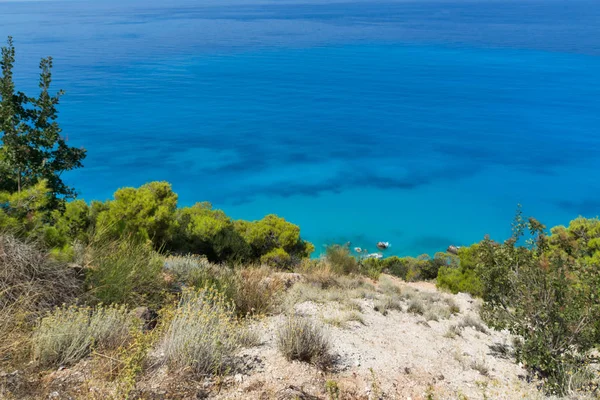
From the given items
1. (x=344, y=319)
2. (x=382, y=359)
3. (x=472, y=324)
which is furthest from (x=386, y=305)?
(x=382, y=359)

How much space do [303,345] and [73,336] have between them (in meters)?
2.00

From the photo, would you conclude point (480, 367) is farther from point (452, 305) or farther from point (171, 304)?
point (171, 304)

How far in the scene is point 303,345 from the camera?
421 cm

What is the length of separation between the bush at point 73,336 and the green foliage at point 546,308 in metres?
4.19

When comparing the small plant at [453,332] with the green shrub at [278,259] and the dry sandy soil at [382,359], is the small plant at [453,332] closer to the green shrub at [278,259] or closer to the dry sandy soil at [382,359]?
the dry sandy soil at [382,359]

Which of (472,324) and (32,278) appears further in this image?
(472,324)

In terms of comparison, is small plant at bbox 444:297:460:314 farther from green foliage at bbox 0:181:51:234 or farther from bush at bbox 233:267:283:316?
green foliage at bbox 0:181:51:234

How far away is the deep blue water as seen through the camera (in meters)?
23.4

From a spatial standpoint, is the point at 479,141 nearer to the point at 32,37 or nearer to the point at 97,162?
the point at 97,162

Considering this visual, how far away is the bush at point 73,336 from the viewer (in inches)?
139

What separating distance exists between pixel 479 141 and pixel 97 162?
26082 millimetres

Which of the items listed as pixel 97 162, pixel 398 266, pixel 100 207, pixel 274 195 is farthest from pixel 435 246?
pixel 97 162

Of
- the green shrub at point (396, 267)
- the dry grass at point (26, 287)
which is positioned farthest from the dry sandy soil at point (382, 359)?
the green shrub at point (396, 267)

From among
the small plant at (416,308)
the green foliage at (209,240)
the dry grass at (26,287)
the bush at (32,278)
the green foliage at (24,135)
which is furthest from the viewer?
the green foliage at (209,240)
